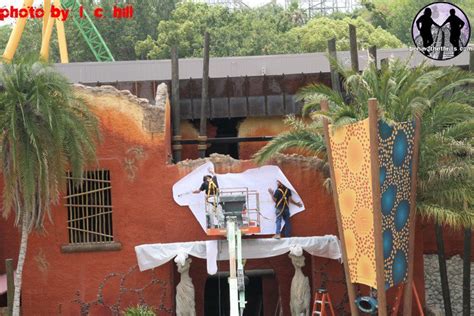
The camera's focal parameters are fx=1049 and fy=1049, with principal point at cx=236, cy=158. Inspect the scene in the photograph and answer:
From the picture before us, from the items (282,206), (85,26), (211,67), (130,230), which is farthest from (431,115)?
(85,26)

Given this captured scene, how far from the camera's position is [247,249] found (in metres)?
24.7

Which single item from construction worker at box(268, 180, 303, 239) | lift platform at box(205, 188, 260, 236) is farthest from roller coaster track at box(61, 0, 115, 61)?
construction worker at box(268, 180, 303, 239)

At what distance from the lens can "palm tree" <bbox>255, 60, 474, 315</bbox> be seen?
22609mm

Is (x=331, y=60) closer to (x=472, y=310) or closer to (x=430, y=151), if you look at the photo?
(x=430, y=151)

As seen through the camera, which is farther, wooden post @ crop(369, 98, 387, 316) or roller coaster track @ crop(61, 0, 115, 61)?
roller coaster track @ crop(61, 0, 115, 61)

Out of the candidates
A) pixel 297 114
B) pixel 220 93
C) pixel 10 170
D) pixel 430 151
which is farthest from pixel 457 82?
pixel 10 170

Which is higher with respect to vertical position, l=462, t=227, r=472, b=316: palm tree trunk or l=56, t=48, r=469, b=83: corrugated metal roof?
l=56, t=48, r=469, b=83: corrugated metal roof

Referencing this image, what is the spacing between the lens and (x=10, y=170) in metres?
23.5

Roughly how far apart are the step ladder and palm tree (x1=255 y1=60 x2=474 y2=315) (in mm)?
2891

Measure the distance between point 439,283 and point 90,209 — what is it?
29.4ft

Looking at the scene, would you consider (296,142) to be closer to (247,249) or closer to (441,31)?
(247,249)

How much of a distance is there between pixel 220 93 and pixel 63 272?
23.3ft

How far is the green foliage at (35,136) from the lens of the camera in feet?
76.1

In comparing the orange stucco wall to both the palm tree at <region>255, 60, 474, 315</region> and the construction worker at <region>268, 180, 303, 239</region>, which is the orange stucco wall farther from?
the palm tree at <region>255, 60, 474, 315</region>
